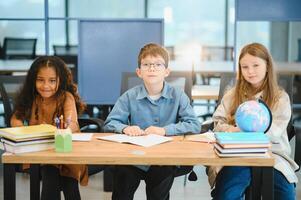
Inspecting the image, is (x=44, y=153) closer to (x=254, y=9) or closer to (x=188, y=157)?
(x=188, y=157)

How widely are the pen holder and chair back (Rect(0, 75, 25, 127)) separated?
3.45 ft

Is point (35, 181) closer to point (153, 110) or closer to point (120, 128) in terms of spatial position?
point (120, 128)

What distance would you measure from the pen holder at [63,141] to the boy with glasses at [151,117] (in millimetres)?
395

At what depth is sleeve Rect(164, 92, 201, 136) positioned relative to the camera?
2.29 meters

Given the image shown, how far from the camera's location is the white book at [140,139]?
6.65 ft

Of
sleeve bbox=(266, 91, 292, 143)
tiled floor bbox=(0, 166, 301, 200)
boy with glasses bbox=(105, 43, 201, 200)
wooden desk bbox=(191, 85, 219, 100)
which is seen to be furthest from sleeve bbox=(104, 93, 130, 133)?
wooden desk bbox=(191, 85, 219, 100)

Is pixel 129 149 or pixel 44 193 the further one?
pixel 44 193

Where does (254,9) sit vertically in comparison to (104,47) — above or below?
above

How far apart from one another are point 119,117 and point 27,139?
0.66 meters

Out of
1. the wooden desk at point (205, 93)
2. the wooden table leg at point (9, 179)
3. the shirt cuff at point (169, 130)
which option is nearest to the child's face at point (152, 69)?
the shirt cuff at point (169, 130)

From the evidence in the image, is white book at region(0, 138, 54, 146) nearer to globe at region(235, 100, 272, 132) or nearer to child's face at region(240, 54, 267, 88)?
globe at region(235, 100, 272, 132)

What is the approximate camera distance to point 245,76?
2.36 metres

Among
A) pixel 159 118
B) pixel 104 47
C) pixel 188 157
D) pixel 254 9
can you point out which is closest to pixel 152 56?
pixel 159 118

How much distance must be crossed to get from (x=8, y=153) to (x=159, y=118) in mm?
833
